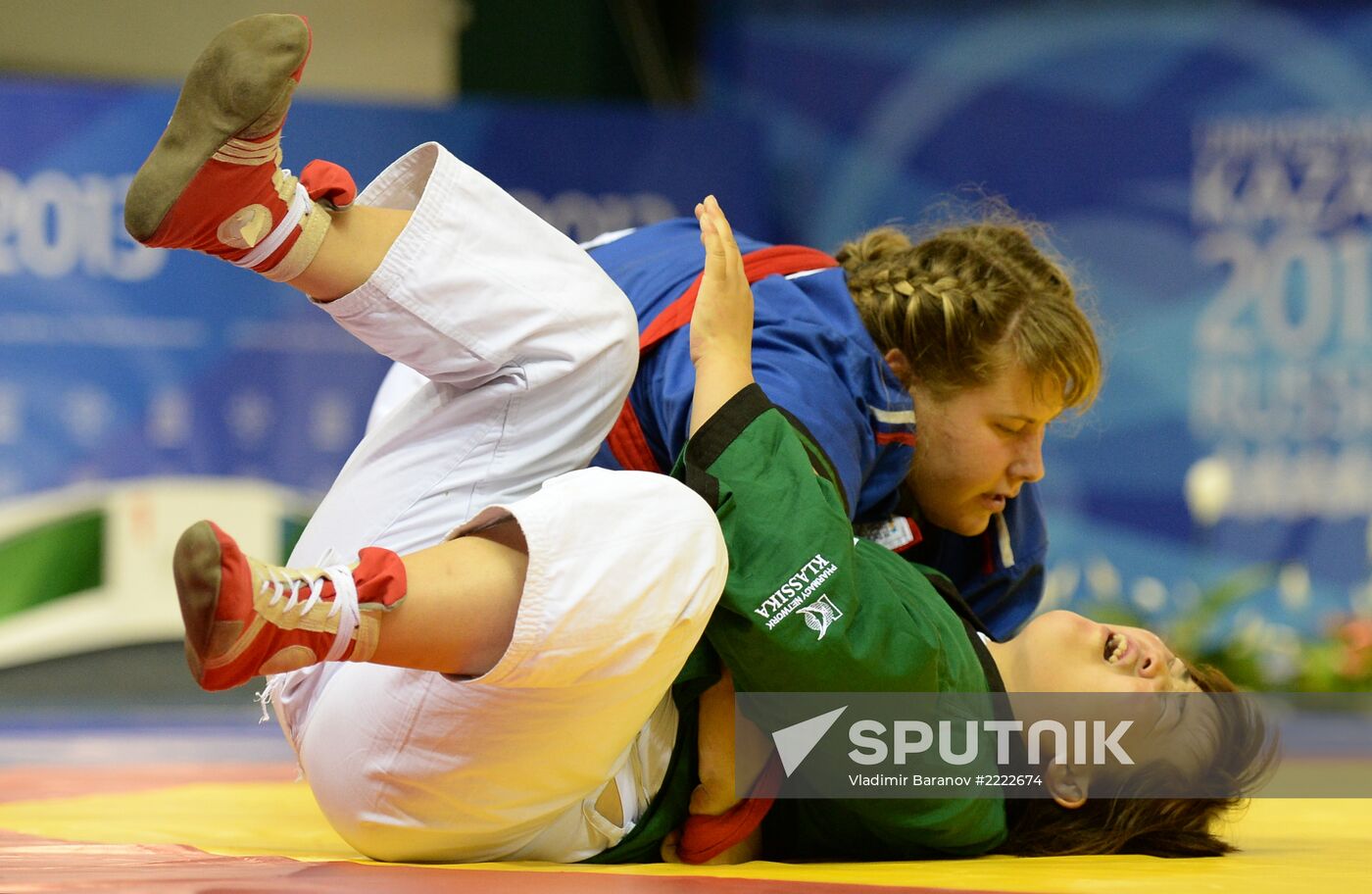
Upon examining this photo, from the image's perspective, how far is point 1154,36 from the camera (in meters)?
4.73

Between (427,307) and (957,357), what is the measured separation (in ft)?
2.57

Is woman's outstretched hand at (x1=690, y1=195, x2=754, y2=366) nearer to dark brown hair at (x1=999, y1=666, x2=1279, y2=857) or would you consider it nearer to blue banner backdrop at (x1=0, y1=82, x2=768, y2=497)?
dark brown hair at (x1=999, y1=666, x2=1279, y2=857)

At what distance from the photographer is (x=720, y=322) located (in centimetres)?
146

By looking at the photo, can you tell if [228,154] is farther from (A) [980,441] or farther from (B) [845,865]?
(A) [980,441]

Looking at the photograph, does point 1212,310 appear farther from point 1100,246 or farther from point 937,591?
point 937,591

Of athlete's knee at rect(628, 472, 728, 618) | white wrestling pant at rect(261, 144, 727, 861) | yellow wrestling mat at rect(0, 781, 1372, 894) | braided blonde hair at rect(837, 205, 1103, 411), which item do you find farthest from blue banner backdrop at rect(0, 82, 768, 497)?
athlete's knee at rect(628, 472, 728, 618)

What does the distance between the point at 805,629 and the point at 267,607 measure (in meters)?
0.48

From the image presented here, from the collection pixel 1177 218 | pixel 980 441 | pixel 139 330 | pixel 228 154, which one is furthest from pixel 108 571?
pixel 1177 218

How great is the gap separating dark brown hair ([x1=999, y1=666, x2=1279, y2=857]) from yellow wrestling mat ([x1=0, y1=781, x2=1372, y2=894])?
0.04 metres

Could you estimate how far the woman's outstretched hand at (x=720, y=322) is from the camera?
1396mm

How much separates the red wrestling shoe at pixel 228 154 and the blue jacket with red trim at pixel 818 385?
19.4 inches

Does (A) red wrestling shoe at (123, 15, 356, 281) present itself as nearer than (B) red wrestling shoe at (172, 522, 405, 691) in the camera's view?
No

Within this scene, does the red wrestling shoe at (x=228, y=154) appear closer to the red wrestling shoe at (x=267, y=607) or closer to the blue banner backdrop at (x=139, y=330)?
the red wrestling shoe at (x=267, y=607)

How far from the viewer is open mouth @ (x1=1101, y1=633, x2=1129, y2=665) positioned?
1.60 meters
